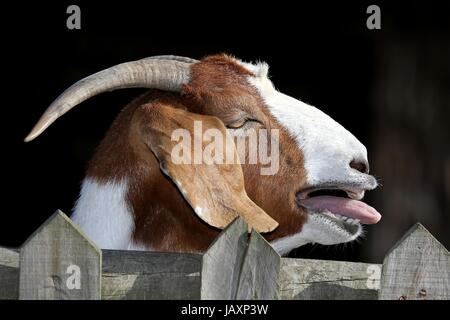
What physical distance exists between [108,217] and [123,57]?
154 inches

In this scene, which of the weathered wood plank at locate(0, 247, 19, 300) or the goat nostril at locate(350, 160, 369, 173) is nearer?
the weathered wood plank at locate(0, 247, 19, 300)

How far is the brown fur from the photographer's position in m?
3.78

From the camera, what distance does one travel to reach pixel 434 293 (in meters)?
2.96

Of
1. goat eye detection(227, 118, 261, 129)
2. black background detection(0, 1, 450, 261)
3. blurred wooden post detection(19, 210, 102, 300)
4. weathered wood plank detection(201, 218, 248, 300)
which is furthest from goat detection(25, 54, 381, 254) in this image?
black background detection(0, 1, 450, 261)

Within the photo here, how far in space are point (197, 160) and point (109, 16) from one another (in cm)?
382

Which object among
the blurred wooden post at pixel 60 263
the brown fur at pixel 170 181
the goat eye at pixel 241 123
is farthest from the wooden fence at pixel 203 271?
the goat eye at pixel 241 123

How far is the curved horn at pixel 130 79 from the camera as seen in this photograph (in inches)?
144

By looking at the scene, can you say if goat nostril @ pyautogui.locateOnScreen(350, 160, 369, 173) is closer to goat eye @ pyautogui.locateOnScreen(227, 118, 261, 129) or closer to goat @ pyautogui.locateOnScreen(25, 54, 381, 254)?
goat @ pyautogui.locateOnScreen(25, 54, 381, 254)

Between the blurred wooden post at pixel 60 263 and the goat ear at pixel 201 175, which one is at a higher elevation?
the goat ear at pixel 201 175

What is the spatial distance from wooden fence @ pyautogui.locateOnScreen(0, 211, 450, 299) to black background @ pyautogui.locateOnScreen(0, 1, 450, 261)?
440cm

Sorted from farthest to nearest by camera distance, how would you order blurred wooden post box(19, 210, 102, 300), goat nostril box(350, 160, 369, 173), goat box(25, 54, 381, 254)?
goat nostril box(350, 160, 369, 173) → goat box(25, 54, 381, 254) → blurred wooden post box(19, 210, 102, 300)

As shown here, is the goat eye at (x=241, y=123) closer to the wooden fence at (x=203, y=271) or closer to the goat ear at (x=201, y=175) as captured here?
the goat ear at (x=201, y=175)

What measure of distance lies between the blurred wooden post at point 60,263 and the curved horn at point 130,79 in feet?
2.68

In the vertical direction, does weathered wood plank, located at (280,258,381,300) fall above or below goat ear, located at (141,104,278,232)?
below
